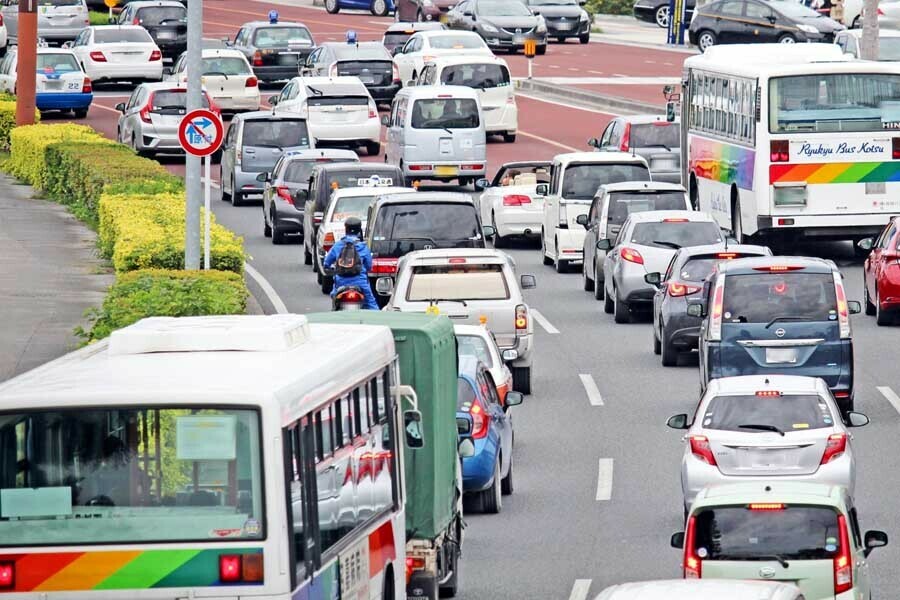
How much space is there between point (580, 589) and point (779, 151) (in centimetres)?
1840

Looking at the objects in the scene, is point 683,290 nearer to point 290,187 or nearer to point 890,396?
point 890,396

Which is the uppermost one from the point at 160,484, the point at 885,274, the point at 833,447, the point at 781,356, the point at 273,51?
the point at 160,484

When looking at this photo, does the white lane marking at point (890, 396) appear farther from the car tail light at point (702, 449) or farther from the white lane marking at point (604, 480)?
the car tail light at point (702, 449)

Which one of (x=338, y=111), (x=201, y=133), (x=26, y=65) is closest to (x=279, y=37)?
(x=338, y=111)

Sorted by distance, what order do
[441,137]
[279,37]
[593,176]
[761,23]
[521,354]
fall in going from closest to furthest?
[521,354]
[593,176]
[441,137]
[279,37]
[761,23]

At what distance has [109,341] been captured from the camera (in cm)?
1166

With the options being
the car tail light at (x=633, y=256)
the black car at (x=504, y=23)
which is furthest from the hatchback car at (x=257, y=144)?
the black car at (x=504, y=23)

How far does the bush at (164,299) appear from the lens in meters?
19.9

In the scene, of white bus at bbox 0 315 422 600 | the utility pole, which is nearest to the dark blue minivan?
white bus at bbox 0 315 422 600

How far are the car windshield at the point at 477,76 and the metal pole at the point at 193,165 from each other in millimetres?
24662

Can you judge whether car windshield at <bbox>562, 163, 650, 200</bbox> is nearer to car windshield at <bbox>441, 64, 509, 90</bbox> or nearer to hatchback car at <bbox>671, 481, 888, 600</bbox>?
car windshield at <bbox>441, 64, 509, 90</bbox>

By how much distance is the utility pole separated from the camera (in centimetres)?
4356

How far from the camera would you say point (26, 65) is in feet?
143

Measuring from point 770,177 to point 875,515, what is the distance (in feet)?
50.2
